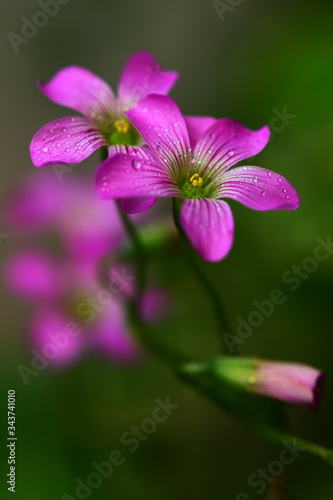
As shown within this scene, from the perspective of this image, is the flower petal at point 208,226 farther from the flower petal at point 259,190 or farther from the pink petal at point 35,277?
the pink petal at point 35,277

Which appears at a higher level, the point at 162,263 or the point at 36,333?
the point at 162,263

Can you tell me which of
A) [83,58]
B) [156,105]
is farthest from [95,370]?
[83,58]

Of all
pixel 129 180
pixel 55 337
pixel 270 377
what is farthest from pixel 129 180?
pixel 55 337

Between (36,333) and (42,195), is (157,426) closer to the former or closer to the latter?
(36,333)

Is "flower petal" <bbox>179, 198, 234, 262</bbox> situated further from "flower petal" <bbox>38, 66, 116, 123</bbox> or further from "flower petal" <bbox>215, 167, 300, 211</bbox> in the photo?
"flower petal" <bbox>38, 66, 116, 123</bbox>

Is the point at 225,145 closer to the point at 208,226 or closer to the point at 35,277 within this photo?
the point at 208,226

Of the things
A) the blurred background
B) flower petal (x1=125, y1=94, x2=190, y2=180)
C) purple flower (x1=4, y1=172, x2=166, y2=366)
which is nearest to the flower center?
flower petal (x1=125, y1=94, x2=190, y2=180)
